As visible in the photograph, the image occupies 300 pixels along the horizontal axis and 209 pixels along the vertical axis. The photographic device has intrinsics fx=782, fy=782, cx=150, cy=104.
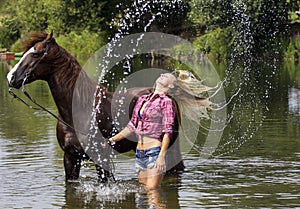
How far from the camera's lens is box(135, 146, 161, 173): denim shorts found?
28.1 feet

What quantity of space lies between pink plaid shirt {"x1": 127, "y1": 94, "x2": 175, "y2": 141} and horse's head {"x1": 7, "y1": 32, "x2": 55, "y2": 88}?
1.33m

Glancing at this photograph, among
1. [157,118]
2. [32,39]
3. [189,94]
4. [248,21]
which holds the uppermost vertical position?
[248,21]

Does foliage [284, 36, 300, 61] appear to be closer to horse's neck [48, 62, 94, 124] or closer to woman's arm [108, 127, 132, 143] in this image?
horse's neck [48, 62, 94, 124]

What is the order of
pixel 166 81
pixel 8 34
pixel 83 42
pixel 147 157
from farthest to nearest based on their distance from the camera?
1. pixel 8 34
2. pixel 83 42
3. pixel 147 157
4. pixel 166 81

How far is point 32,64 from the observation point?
8.88 m

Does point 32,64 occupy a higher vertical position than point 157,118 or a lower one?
higher

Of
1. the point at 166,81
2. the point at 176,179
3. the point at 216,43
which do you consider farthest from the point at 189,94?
the point at 216,43

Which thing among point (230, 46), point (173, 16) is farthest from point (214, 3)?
point (173, 16)

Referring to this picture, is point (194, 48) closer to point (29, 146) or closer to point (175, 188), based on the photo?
point (29, 146)

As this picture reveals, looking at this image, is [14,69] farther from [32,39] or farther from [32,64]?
[32,39]

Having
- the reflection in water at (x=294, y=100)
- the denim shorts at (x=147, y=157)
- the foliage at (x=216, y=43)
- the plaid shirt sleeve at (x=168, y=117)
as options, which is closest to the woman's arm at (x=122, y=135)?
the denim shorts at (x=147, y=157)

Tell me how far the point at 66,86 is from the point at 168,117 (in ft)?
4.52

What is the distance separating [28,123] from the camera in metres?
16.8

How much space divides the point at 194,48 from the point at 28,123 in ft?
88.5
